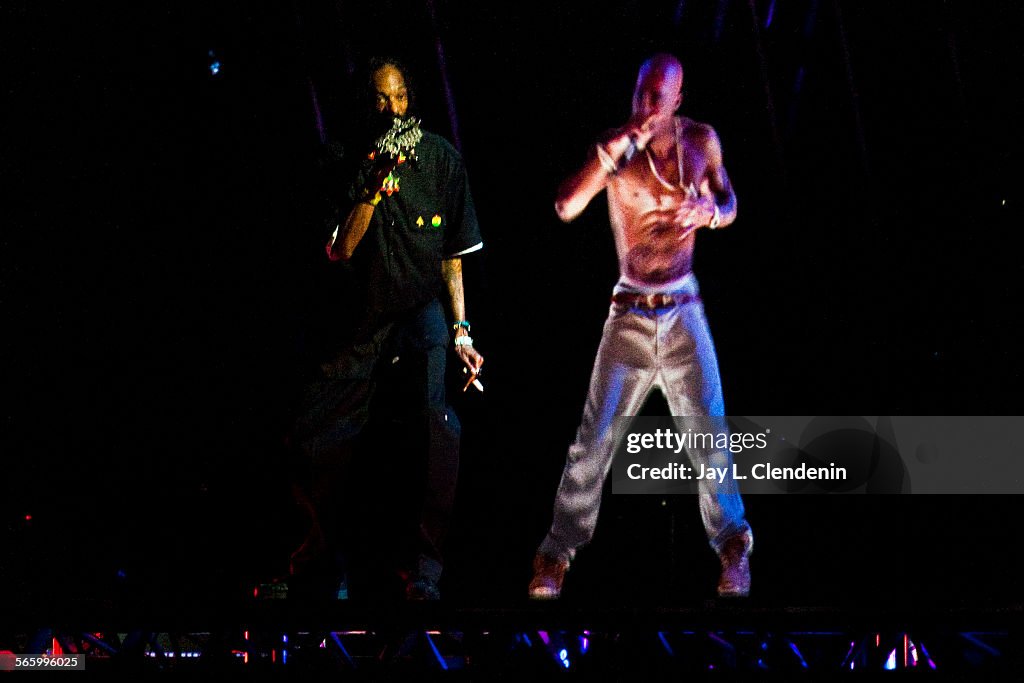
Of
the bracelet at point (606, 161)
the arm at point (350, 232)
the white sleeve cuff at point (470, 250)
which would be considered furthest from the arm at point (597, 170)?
the arm at point (350, 232)

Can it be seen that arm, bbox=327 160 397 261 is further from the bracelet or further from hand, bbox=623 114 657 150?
hand, bbox=623 114 657 150

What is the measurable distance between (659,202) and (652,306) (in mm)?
435

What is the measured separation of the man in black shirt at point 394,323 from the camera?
4.36 m

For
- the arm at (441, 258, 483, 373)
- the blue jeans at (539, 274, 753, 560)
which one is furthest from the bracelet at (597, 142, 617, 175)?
the arm at (441, 258, 483, 373)

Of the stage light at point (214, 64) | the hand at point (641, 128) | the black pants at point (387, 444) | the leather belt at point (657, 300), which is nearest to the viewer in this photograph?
the black pants at point (387, 444)

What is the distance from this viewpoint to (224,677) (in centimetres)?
367

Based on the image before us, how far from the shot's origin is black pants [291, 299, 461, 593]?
171 inches

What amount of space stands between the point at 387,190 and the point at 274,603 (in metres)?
1.65

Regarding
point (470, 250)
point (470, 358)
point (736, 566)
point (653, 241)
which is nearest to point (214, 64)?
point (470, 250)

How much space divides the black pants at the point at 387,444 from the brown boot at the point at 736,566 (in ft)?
3.61

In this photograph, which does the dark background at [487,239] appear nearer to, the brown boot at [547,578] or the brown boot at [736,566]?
the brown boot at [547,578]

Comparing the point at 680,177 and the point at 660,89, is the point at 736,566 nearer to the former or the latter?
the point at 680,177

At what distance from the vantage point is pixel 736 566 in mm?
4367

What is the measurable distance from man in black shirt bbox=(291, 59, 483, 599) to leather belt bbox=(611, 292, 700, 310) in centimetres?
68
